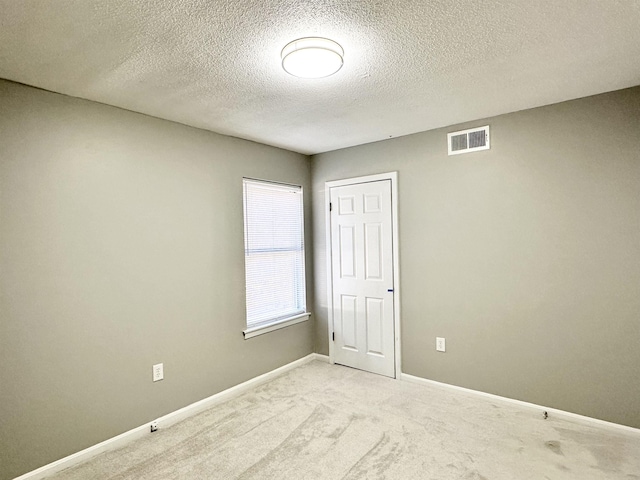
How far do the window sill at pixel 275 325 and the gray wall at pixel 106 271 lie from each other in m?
0.11

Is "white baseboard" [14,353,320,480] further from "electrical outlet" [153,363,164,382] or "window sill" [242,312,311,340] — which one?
"window sill" [242,312,311,340]

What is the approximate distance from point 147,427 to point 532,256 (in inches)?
129

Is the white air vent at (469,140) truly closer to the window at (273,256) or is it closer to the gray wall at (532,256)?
the gray wall at (532,256)

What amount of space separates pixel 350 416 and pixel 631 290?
2.23 meters

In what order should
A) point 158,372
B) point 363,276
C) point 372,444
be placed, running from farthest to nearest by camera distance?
point 363,276
point 158,372
point 372,444

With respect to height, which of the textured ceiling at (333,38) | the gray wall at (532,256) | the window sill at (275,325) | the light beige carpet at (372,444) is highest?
the textured ceiling at (333,38)

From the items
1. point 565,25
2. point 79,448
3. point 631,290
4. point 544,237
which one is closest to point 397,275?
point 544,237

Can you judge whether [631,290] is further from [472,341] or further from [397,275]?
[397,275]

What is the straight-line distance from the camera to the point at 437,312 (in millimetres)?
3332

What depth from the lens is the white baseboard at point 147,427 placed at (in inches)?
86.0

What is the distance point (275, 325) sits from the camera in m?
3.70

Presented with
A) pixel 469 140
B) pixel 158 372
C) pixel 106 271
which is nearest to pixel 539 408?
pixel 469 140

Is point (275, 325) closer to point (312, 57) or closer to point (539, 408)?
point (539, 408)


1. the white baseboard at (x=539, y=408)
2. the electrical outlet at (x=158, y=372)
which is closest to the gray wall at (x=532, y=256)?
the white baseboard at (x=539, y=408)
